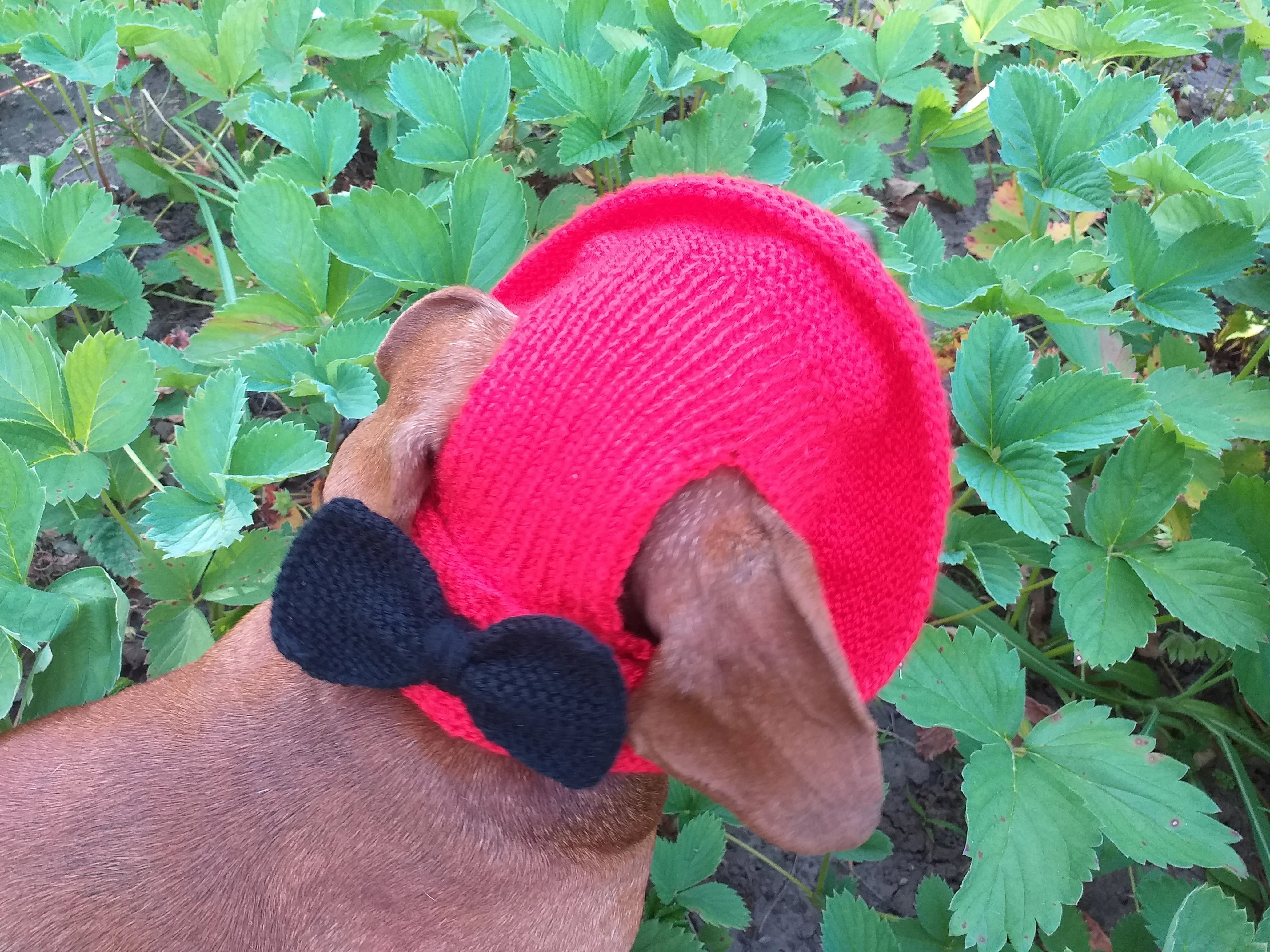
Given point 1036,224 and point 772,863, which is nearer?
point 772,863

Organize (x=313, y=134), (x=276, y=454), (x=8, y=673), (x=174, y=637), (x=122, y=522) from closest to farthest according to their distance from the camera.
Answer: (x=8, y=673), (x=276, y=454), (x=174, y=637), (x=122, y=522), (x=313, y=134)

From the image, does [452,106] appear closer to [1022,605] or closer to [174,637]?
[174,637]

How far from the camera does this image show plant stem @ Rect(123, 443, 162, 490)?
1572mm

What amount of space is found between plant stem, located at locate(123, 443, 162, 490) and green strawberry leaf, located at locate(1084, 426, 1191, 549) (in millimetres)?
1507

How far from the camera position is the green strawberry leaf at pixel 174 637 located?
137 cm

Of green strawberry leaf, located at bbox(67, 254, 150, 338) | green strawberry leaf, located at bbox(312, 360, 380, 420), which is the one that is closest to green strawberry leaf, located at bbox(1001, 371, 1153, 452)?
green strawberry leaf, located at bbox(312, 360, 380, 420)

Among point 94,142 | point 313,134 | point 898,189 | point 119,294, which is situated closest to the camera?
point 313,134

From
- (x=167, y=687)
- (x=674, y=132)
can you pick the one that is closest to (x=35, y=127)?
(x=674, y=132)

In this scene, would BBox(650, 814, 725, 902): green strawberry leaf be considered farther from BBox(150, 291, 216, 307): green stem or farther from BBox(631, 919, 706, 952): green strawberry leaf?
BBox(150, 291, 216, 307): green stem

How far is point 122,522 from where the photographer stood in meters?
1.51

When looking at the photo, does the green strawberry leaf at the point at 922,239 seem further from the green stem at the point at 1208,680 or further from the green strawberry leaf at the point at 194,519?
the green strawberry leaf at the point at 194,519

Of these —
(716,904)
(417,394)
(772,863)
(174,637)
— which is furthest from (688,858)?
(417,394)

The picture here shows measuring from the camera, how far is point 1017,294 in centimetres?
137

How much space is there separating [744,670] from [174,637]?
41.7 inches
